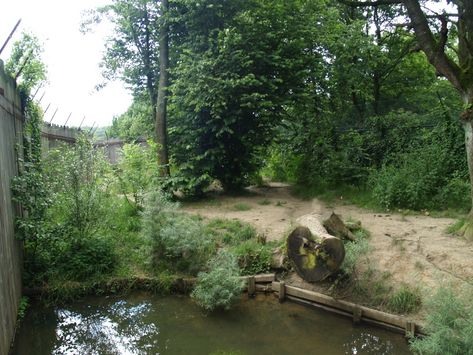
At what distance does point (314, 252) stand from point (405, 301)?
129 cm

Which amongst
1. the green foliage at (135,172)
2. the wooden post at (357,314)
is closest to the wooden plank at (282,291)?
the wooden post at (357,314)

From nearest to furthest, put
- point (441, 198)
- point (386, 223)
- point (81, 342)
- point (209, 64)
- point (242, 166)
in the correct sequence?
point (81, 342)
point (386, 223)
point (441, 198)
point (209, 64)
point (242, 166)

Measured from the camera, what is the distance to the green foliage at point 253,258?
654 centimetres

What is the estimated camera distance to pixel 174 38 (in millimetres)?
12055

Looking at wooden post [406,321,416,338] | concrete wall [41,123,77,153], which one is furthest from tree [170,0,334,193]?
wooden post [406,321,416,338]

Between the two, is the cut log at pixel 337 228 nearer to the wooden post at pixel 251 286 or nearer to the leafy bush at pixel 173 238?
the wooden post at pixel 251 286

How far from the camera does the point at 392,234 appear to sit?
23.1 feet

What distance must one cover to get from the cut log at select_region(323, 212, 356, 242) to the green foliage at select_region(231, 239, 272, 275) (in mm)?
1075

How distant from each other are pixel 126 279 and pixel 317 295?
3035mm

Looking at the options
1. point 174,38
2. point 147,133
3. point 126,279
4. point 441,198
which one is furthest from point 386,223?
point 147,133

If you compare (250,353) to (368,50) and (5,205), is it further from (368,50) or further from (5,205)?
(368,50)

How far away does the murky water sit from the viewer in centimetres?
473

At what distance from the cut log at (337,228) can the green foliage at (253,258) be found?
42.3 inches

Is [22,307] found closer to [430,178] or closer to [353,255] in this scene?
[353,255]
